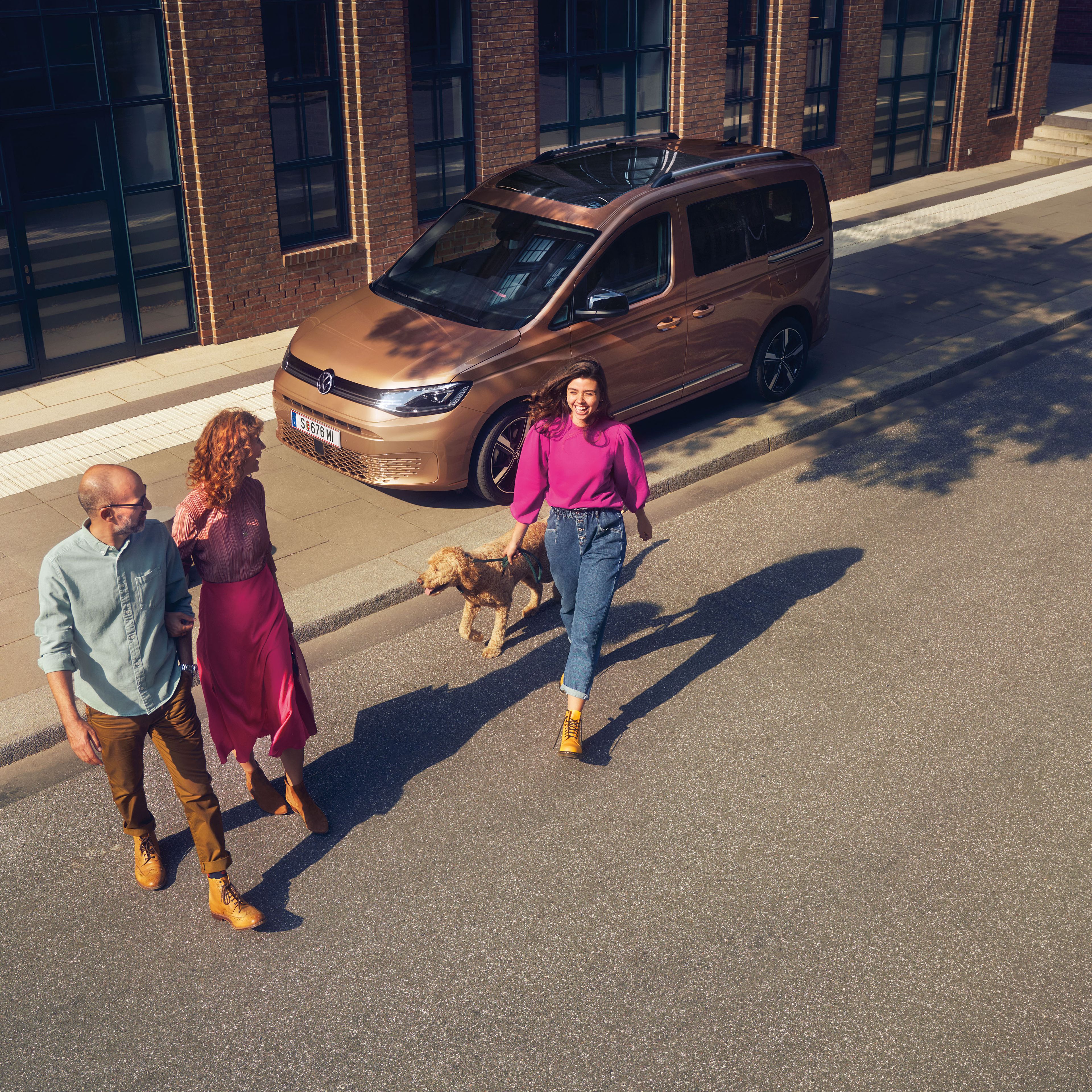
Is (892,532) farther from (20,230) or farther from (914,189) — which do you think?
(914,189)

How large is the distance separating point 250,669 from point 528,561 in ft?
7.01

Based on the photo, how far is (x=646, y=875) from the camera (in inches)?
199

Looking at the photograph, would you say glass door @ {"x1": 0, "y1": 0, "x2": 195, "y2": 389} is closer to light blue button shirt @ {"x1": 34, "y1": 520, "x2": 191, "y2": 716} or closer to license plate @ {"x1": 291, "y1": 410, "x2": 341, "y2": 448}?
license plate @ {"x1": 291, "y1": 410, "x2": 341, "y2": 448}

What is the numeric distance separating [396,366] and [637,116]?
8.95 meters

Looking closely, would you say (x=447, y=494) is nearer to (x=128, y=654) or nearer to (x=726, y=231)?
(x=726, y=231)

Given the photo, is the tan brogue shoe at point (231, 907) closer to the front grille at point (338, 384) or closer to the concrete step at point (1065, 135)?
the front grille at point (338, 384)

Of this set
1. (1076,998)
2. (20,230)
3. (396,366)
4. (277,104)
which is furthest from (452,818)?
(277,104)

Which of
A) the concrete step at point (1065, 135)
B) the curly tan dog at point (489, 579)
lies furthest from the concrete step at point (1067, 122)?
the curly tan dog at point (489, 579)

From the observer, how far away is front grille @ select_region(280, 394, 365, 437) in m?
8.09

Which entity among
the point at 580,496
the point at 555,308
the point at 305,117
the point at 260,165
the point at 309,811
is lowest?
the point at 309,811

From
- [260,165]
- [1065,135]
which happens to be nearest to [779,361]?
[260,165]

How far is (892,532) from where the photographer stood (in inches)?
325

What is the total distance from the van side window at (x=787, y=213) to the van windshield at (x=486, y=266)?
195 cm

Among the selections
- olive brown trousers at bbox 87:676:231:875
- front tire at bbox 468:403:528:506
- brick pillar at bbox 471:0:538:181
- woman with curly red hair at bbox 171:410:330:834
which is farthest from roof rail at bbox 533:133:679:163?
olive brown trousers at bbox 87:676:231:875
